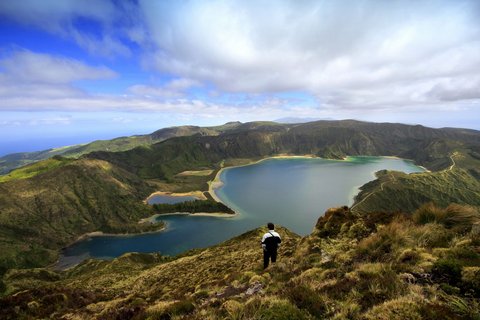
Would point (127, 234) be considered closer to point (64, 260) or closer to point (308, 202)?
point (64, 260)

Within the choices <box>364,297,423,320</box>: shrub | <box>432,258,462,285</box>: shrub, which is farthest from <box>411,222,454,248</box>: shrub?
<box>364,297,423,320</box>: shrub

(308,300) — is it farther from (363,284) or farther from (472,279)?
(472,279)

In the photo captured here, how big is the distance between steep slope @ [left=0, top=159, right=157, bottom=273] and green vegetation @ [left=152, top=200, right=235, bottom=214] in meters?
9.56

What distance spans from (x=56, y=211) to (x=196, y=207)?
79.3 m

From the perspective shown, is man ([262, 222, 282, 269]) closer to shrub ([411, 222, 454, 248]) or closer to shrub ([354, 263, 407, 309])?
shrub ([354, 263, 407, 309])

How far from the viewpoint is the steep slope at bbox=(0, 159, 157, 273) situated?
12462 cm

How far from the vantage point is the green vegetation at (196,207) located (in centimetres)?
16798

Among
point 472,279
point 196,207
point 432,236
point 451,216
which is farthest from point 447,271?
point 196,207

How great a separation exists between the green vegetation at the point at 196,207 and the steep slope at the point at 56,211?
9556mm

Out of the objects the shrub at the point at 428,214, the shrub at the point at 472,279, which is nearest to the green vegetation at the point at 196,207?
the shrub at the point at 428,214

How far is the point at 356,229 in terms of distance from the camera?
20.7m

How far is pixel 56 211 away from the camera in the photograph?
155 m

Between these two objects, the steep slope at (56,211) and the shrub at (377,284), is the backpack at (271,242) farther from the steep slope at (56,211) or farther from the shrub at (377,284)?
the steep slope at (56,211)

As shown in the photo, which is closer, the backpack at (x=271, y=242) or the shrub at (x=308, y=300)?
the shrub at (x=308, y=300)
